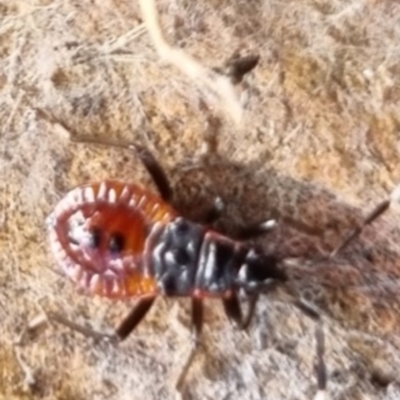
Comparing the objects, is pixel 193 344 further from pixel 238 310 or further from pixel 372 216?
pixel 372 216

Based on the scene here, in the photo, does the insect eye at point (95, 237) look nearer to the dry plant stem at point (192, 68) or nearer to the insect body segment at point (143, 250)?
the insect body segment at point (143, 250)

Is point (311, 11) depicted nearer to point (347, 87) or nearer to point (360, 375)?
point (347, 87)

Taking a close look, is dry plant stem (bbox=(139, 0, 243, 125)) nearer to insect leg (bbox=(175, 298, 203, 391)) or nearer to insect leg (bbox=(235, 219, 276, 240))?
insect leg (bbox=(235, 219, 276, 240))

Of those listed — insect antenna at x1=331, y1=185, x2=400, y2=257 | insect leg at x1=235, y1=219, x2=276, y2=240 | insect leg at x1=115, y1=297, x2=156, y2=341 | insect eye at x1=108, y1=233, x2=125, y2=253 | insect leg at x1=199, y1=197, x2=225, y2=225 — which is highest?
insect eye at x1=108, y1=233, x2=125, y2=253

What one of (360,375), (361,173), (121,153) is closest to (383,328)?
(360,375)

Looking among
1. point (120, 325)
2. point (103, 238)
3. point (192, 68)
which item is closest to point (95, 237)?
point (103, 238)

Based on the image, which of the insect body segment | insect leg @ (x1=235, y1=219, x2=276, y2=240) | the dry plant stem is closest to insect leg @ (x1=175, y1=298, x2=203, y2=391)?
the insect body segment
